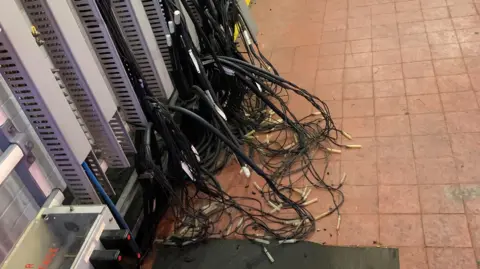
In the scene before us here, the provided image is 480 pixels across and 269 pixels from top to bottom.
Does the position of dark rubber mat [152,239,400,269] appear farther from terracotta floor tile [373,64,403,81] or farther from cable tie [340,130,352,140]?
terracotta floor tile [373,64,403,81]

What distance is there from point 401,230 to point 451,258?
0.23 metres

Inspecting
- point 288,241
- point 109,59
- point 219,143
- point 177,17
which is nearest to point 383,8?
point 219,143

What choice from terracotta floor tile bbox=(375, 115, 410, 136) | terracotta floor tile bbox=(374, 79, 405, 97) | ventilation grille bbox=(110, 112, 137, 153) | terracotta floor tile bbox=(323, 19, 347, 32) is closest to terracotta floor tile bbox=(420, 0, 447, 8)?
terracotta floor tile bbox=(323, 19, 347, 32)

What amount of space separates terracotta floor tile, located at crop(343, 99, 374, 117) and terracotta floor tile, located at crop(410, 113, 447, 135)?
0.25 metres

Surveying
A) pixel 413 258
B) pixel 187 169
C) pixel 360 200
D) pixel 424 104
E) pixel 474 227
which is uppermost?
pixel 187 169

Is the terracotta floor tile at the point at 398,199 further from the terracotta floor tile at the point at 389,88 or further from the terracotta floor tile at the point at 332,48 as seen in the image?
the terracotta floor tile at the point at 332,48

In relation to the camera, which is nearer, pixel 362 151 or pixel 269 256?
pixel 269 256

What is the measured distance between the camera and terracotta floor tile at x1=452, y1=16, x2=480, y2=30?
3.03 meters

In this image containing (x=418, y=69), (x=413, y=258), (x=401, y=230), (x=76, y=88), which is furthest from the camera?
(x=418, y=69)

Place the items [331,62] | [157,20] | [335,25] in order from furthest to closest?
[335,25], [331,62], [157,20]

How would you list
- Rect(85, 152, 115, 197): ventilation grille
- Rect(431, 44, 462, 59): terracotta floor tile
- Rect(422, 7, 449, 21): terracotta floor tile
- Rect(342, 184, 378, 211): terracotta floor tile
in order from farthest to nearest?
Rect(422, 7, 449, 21): terracotta floor tile < Rect(431, 44, 462, 59): terracotta floor tile < Rect(342, 184, 378, 211): terracotta floor tile < Rect(85, 152, 115, 197): ventilation grille

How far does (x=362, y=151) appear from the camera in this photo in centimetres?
237

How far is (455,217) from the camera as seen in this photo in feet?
6.40

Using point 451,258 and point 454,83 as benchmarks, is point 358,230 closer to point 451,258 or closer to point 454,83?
point 451,258
